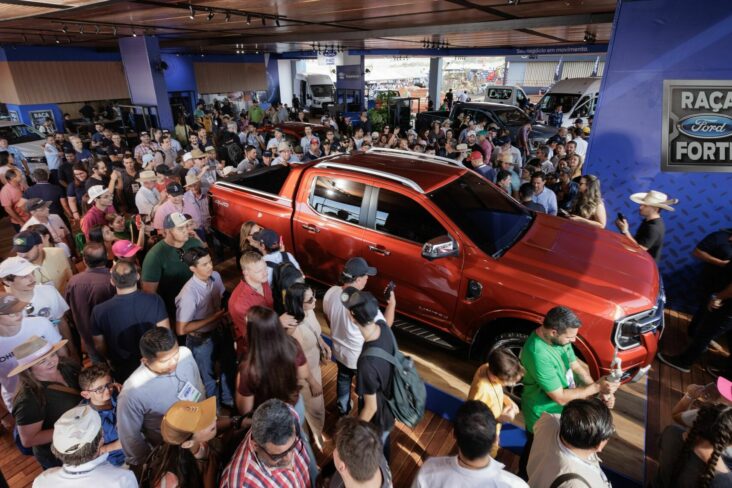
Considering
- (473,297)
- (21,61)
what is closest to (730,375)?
(473,297)

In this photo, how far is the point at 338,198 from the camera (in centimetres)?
427

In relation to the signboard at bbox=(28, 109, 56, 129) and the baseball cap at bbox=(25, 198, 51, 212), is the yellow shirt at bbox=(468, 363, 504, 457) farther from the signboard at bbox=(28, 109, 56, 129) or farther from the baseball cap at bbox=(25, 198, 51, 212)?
the signboard at bbox=(28, 109, 56, 129)

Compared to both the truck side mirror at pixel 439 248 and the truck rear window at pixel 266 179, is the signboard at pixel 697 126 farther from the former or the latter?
the truck rear window at pixel 266 179

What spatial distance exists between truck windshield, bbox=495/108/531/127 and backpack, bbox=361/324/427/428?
1226 cm

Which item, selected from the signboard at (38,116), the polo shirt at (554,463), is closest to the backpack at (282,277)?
the polo shirt at (554,463)

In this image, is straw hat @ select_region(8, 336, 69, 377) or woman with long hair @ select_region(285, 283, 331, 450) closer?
straw hat @ select_region(8, 336, 69, 377)

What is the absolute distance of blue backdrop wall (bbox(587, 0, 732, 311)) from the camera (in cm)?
432

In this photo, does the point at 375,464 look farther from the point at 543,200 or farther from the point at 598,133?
the point at 598,133

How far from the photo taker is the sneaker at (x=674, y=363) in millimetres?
3900

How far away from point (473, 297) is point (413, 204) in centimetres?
103

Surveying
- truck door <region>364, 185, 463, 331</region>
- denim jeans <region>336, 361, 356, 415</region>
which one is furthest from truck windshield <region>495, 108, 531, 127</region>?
denim jeans <region>336, 361, 356, 415</region>

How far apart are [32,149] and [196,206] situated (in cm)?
760

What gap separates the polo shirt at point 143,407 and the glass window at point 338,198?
7.48ft

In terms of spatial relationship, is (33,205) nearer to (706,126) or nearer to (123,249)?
(123,249)
